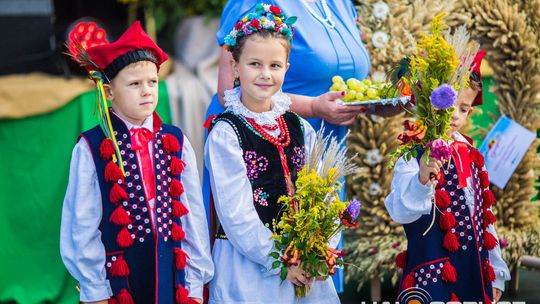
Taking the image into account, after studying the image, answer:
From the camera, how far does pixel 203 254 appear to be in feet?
9.96

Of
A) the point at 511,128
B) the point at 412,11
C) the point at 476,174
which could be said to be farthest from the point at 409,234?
the point at 412,11

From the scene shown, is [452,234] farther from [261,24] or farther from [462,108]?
[261,24]

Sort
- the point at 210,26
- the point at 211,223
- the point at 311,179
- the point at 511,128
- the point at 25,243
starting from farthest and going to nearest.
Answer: the point at 210,26 < the point at 25,243 < the point at 511,128 < the point at 211,223 < the point at 311,179

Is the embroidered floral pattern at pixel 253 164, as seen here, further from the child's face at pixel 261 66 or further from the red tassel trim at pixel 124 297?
the red tassel trim at pixel 124 297

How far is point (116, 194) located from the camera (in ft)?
9.55

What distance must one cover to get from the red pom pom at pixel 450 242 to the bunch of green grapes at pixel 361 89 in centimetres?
57

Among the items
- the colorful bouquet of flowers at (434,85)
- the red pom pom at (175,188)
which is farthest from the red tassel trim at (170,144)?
the colorful bouquet of flowers at (434,85)

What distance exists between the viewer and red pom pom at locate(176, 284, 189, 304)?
2.99 metres

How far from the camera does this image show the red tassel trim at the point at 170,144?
3.03m

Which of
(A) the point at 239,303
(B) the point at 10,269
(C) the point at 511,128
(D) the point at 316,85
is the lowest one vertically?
(B) the point at 10,269

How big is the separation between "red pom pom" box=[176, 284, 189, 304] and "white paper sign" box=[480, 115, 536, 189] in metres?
1.99

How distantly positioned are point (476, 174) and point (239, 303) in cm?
99

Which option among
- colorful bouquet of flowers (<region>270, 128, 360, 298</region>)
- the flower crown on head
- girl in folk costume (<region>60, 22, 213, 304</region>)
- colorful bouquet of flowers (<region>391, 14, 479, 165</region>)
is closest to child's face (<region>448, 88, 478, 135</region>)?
colorful bouquet of flowers (<region>391, 14, 479, 165</region>)

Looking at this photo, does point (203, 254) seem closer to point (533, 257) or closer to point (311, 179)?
point (311, 179)
